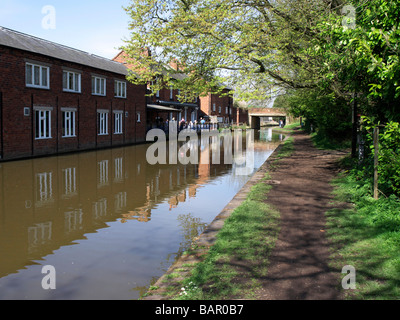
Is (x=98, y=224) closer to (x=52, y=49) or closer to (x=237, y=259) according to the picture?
(x=237, y=259)

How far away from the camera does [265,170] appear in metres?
13.7

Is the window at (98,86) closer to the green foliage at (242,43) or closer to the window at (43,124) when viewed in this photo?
the window at (43,124)

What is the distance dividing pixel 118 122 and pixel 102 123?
2262 mm

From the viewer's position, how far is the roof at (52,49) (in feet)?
60.0

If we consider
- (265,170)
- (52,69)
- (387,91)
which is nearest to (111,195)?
(265,170)

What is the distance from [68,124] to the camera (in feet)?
73.7

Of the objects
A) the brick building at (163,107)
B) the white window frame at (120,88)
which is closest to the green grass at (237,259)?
the white window frame at (120,88)

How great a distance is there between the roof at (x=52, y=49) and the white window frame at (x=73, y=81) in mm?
791
